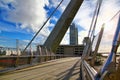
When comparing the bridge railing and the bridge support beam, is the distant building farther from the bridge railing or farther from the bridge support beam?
the bridge railing

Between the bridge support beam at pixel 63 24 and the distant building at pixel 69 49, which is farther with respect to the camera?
the distant building at pixel 69 49

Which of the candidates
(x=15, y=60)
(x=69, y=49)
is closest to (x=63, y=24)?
(x=15, y=60)

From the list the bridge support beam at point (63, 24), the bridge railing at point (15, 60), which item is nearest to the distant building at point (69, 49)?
the bridge support beam at point (63, 24)

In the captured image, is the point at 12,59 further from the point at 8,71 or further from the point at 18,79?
the point at 18,79

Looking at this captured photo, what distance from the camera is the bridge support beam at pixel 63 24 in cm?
3203

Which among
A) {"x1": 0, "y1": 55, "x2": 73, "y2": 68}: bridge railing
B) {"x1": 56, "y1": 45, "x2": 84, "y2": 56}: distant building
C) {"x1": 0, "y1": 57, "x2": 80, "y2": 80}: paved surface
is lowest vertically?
{"x1": 0, "y1": 57, "x2": 80, "y2": 80}: paved surface

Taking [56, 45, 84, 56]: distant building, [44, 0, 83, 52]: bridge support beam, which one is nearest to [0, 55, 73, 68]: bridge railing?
[44, 0, 83, 52]: bridge support beam

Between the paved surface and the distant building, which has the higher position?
the distant building

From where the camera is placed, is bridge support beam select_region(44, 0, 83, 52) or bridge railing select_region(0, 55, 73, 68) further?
bridge support beam select_region(44, 0, 83, 52)

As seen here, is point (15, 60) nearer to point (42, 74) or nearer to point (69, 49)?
point (42, 74)

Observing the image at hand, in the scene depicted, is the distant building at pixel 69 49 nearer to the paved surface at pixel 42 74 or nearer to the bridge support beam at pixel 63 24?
the bridge support beam at pixel 63 24

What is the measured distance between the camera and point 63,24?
3238cm

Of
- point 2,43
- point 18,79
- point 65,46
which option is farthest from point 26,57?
point 65,46

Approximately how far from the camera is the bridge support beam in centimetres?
3203
